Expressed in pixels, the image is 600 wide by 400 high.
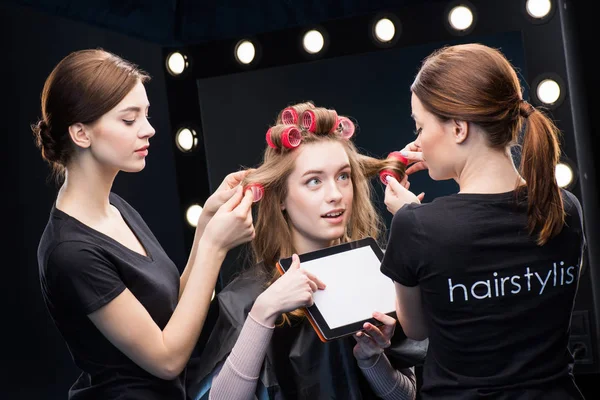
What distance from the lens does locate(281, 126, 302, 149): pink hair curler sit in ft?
6.79

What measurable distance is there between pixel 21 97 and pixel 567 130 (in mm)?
1743

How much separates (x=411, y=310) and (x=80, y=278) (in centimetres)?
70

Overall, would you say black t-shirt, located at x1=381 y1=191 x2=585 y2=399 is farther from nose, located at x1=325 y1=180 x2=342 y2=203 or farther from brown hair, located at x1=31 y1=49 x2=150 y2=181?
brown hair, located at x1=31 y1=49 x2=150 y2=181

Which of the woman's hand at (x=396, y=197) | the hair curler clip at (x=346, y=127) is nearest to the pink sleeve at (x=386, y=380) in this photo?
the woman's hand at (x=396, y=197)

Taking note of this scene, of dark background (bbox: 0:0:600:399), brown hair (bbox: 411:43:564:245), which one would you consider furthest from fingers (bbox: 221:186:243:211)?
dark background (bbox: 0:0:600:399)

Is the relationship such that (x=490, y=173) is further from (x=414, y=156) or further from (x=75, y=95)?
(x=75, y=95)

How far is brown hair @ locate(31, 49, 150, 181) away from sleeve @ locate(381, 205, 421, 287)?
735mm

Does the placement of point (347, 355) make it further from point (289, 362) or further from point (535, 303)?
point (535, 303)

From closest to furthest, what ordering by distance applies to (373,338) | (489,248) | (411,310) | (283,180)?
(489,248) → (411,310) → (373,338) → (283,180)

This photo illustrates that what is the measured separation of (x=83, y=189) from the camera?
1831mm

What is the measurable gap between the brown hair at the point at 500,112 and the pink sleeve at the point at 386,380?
609 mm

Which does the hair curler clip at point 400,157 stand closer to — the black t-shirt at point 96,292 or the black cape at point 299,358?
the black cape at point 299,358

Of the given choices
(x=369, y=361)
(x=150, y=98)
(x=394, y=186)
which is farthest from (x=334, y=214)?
(x=150, y=98)

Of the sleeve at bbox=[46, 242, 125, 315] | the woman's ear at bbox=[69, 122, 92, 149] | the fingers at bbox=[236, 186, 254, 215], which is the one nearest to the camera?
the sleeve at bbox=[46, 242, 125, 315]
